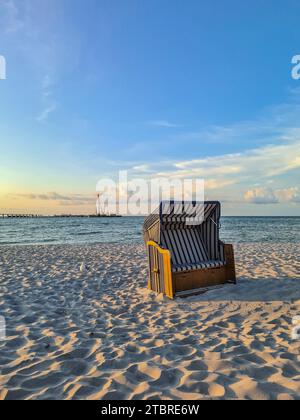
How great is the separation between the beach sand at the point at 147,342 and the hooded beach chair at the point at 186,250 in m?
0.34

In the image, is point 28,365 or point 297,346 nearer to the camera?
point 28,365

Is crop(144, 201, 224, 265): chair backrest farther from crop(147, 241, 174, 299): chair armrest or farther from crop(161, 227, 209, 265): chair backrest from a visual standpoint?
crop(147, 241, 174, 299): chair armrest

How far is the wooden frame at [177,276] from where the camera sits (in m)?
6.09

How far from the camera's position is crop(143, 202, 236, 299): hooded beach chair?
20.4 ft

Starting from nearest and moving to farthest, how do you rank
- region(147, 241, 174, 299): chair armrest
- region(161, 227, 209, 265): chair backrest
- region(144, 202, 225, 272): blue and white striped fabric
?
region(147, 241, 174, 299): chair armrest
region(144, 202, 225, 272): blue and white striped fabric
region(161, 227, 209, 265): chair backrest

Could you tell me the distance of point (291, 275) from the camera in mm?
7852

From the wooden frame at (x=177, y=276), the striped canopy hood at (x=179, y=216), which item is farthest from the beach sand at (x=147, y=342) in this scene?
the striped canopy hood at (x=179, y=216)

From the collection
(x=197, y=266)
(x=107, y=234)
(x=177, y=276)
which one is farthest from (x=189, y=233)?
(x=107, y=234)

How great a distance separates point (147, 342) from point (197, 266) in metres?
2.65

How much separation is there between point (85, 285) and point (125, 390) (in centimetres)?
477

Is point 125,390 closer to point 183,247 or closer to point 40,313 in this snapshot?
point 40,313

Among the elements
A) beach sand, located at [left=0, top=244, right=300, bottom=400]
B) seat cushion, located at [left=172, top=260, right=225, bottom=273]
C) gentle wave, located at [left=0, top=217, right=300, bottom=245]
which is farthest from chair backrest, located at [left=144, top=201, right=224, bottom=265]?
gentle wave, located at [left=0, top=217, right=300, bottom=245]

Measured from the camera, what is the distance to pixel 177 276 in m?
6.22
